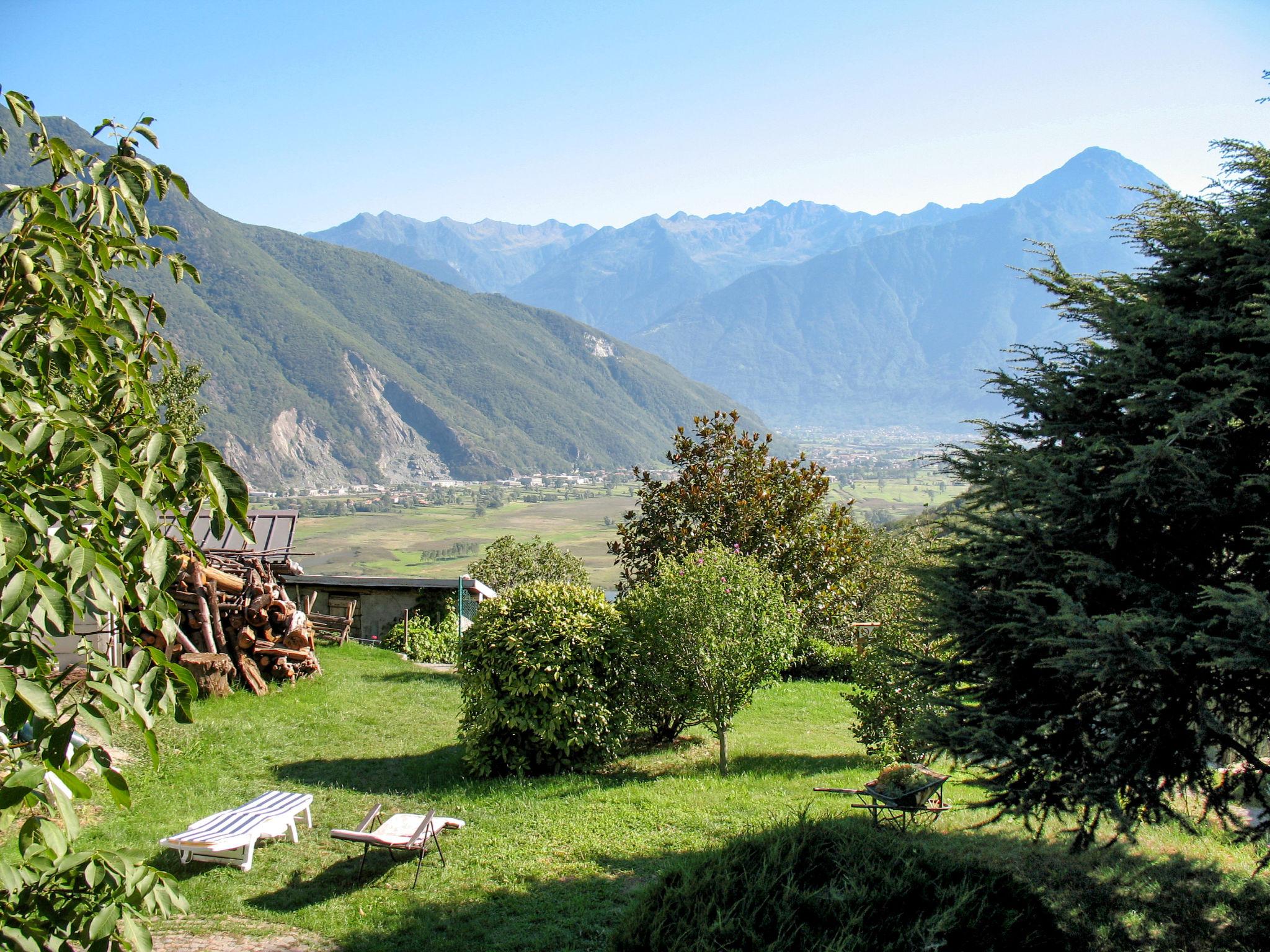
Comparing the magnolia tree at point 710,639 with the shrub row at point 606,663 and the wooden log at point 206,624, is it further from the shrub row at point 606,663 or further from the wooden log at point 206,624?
the wooden log at point 206,624

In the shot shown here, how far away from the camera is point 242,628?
613 inches

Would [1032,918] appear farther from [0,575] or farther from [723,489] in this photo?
[723,489]

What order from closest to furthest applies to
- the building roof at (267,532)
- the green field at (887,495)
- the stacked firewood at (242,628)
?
the stacked firewood at (242,628) < the building roof at (267,532) < the green field at (887,495)

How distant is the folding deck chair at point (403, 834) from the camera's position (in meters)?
7.33

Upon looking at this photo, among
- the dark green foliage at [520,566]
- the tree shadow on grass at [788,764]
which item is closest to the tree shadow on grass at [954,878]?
the tree shadow on grass at [788,764]

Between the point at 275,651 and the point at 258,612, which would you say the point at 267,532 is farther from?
the point at 275,651

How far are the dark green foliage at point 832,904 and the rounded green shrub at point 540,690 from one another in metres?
5.80

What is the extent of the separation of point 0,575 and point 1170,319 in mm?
7005

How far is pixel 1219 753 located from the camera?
5984 mm

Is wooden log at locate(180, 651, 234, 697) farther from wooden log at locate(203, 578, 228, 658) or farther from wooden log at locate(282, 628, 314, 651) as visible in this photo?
wooden log at locate(282, 628, 314, 651)

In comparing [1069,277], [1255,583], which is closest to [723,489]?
[1069,277]

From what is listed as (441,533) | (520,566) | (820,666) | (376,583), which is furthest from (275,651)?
(441,533)

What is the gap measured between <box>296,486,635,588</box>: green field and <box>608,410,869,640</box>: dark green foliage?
49.2m

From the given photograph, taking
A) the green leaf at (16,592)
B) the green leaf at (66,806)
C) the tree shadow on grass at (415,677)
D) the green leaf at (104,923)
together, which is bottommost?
the tree shadow on grass at (415,677)
